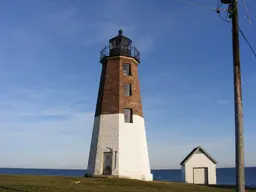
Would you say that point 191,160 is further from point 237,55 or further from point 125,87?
point 237,55

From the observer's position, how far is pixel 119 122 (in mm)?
30391

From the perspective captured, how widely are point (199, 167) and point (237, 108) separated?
21.3 metres

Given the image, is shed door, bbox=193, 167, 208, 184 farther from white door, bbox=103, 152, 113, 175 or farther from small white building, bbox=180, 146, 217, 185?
white door, bbox=103, 152, 113, 175

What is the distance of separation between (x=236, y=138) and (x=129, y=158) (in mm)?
18642

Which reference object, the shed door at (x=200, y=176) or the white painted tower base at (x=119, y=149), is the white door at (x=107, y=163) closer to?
the white painted tower base at (x=119, y=149)

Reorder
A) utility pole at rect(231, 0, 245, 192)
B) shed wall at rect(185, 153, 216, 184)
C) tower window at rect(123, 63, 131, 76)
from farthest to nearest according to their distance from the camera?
1. tower window at rect(123, 63, 131, 76)
2. shed wall at rect(185, 153, 216, 184)
3. utility pole at rect(231, 0, 245, 192)

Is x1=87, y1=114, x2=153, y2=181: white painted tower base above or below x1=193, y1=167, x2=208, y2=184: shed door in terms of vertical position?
above

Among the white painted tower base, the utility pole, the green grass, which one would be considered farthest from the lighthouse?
the utility pole

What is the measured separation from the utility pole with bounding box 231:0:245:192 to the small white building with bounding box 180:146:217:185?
20.5m

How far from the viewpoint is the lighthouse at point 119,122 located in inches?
1166

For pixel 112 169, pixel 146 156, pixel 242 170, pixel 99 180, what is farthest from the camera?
pixel 146 156

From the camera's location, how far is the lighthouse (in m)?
29.6

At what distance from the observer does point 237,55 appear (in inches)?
496

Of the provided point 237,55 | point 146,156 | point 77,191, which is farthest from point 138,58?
point 237,55
